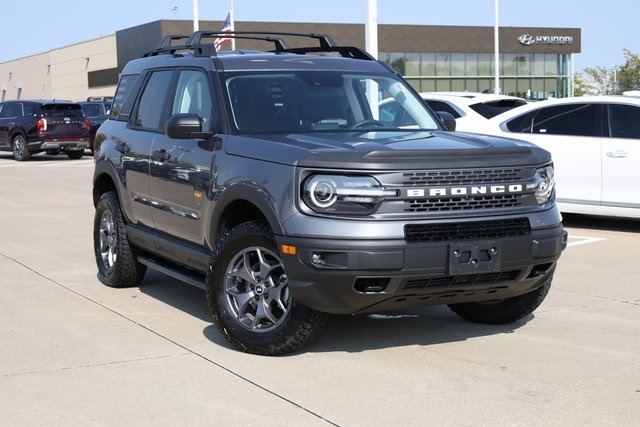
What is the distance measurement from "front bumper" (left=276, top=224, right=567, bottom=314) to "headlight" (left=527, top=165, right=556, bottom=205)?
0.32 meters

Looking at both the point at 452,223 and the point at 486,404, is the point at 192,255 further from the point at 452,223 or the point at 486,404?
the point at 486,404

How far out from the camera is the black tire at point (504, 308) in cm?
671

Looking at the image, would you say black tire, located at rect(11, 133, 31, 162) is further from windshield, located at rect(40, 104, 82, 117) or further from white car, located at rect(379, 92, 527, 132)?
white car, located at rect(379, 92, 527, 132)

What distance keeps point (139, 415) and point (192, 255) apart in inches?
80.6

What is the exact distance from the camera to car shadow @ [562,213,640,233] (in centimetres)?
1222

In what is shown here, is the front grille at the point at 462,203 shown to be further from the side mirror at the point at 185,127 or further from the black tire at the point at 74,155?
the black tire at the point at 74,155

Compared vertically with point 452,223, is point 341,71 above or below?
above

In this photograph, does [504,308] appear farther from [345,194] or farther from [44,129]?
[44,129]

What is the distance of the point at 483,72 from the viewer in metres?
75.0

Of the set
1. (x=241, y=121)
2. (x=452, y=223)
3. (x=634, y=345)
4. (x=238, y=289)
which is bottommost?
(x=634, y=345)

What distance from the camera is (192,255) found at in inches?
272

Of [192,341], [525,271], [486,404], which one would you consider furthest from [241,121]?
[486,404]

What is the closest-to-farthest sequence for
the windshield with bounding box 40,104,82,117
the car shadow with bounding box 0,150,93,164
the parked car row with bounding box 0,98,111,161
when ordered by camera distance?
the parked car row with bounding box 0,98,111,161
the windshield with bounding box 40,104,82,117
the car shadow with bounding box 0,150,93,164

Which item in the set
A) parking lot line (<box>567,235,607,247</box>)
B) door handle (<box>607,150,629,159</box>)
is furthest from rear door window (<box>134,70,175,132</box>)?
door handle (<box>607,150,629,159</box>)
